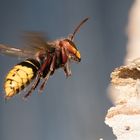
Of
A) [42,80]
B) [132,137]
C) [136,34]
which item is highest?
[136,34]

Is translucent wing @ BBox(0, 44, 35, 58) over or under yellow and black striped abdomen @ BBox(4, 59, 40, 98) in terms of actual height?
over

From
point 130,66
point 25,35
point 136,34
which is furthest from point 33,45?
point 136,34

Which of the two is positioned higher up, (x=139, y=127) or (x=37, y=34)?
(x=37, y=34)

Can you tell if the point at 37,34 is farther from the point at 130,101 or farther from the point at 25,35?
the point at 130,101

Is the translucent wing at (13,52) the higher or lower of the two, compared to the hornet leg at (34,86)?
higher

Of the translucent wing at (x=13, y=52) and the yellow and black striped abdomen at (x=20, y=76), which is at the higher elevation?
the translucent wing at (x=13, y=52)
